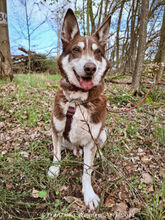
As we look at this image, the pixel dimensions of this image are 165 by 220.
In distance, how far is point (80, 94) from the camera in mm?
1842

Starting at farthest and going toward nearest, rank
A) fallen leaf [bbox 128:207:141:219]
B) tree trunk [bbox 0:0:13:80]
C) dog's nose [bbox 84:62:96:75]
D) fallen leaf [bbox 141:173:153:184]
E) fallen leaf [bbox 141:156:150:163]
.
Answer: tree trunk [bbox 0:0:13:80] < fallen leaf [bbox 141:156:150:163] < fallen leaf [bbox 141:173:153:184] < dog's nose [bbox 84:62:96:75] < fallen leaf [bbox 128:207:141:219]

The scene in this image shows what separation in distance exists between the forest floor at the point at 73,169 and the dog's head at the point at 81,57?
89cm

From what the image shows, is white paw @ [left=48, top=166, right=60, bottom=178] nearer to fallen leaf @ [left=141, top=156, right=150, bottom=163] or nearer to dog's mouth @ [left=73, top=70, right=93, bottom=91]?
dog's mouth @ [left=73, top=70, right=93, bottom=91]

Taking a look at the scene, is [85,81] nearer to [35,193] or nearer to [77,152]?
[77,152]

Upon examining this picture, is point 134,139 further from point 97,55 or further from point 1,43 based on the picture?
point 1,43

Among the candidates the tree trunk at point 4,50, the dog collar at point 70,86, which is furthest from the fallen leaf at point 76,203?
the tree trunk at point 4,50

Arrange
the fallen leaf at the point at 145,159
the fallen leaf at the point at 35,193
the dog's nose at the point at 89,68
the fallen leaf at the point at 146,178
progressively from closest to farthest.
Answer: the dog's nose at the point at 89,68 < the fallen leaf at the point at 35,193 < the fallen leaf at the point at 146,178 < the fallen leaf at the point at 145,159

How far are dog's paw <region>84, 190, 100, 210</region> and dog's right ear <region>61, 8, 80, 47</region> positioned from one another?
2064 mm

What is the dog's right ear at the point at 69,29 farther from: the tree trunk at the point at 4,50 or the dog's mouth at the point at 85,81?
the tree trunk at the point at 4,50

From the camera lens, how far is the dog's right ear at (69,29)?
1.80m

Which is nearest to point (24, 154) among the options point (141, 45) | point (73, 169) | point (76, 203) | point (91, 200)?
point (73, 169)

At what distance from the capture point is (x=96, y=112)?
1825 millimetres

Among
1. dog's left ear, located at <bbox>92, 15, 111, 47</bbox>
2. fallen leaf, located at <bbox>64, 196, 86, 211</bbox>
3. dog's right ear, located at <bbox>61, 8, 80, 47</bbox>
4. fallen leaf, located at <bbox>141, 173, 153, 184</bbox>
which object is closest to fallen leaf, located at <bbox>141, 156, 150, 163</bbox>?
fallen leaf, located at <bbox>141, 173, 153, 184</bbox>

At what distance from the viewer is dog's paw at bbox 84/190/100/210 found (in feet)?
5.44
